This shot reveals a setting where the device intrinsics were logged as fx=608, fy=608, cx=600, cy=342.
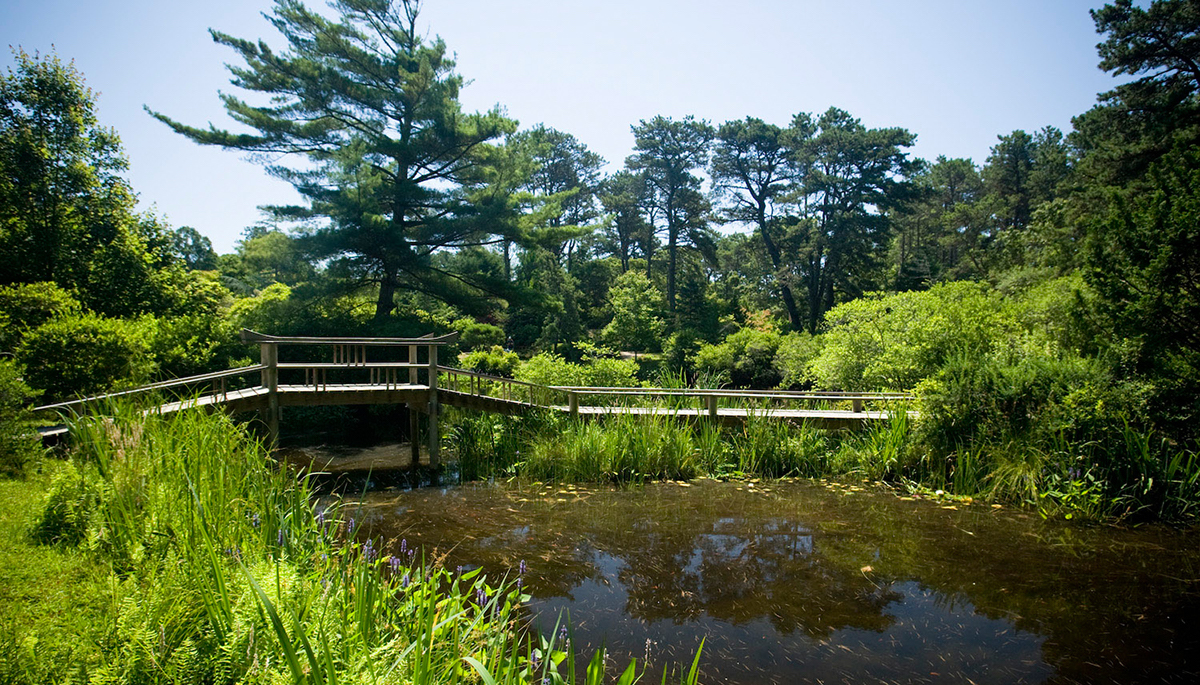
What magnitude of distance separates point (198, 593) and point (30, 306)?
10.9 metres

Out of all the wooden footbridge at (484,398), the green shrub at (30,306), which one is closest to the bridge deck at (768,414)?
the wooden footbridge at (484,398)

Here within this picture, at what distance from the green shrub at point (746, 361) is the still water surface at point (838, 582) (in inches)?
598

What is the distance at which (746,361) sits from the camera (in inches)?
915

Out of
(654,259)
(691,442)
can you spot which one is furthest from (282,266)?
(654,259)

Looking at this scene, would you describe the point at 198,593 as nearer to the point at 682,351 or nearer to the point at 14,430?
the point at 14,430

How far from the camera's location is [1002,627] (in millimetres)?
4457

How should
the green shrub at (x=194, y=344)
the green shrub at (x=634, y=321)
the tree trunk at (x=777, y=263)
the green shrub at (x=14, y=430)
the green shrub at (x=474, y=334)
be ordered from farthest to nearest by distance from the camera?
the tree trunk at (x=777, y=263) → the green shrub at (x=634, y=321) → the green shrub at (x=474, y=334) → the green shrub at (x=194, y=344) → the green shrub at (x=14, y=430)

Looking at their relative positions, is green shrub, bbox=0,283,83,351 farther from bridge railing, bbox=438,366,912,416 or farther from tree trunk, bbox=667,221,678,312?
tree trunk, bbox=667,221,678,312

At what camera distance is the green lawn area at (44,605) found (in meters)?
2.33

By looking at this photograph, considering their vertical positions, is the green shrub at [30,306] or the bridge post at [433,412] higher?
the green shrub at [30,306]

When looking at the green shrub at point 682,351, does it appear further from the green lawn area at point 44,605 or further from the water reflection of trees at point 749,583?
the green lawn area at point 44,605

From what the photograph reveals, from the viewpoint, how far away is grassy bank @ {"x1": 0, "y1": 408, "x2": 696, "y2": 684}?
2355 mm

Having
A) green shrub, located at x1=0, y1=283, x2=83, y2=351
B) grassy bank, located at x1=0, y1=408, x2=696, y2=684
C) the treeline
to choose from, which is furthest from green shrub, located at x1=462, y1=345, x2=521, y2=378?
grassy bank, located at x1=0, y1=408, x2=696, y2=684

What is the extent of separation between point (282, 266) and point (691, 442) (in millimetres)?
15921
